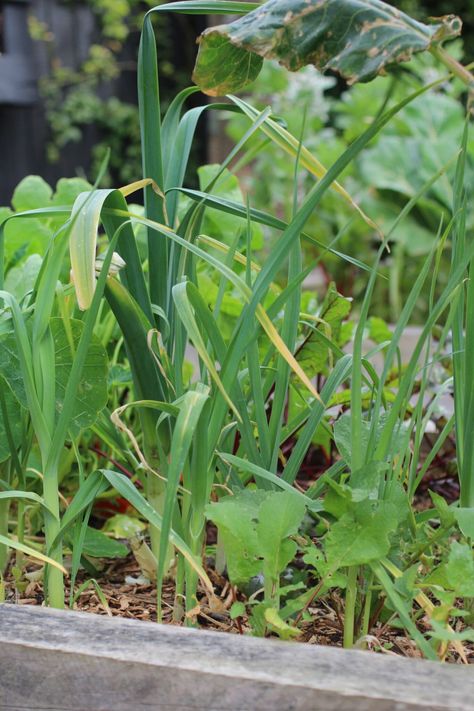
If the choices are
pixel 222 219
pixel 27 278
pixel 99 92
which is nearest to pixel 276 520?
pixel 27 278

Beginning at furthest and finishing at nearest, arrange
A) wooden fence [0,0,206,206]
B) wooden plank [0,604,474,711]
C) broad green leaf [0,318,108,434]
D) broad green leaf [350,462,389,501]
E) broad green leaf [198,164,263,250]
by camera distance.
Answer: wooden fence [0,0,206,206], broad green leaf [198,164,263,250], broad green leaf [0,318,108,434], broad green leaf [350,462,389,501], wooden plank [0,604,474,711]

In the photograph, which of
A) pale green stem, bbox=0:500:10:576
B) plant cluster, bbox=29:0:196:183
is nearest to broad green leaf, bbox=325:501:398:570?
pale green stem, bbox=0:500:10:576

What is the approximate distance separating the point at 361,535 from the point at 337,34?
396mm

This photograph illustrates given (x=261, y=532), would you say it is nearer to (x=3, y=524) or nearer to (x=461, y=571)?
(x=461, y=571)

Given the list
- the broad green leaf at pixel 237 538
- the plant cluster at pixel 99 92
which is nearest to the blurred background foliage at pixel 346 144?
the plant cluster at pixel 99 92

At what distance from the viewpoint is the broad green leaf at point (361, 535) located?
0.65 meters

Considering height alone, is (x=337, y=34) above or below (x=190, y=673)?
above

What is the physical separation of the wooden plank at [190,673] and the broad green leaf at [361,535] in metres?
0.09

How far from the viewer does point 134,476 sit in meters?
0.94

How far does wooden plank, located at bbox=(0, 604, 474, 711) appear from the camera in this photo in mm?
536

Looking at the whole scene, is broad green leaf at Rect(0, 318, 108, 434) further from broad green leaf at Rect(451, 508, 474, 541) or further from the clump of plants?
broad green leaf at Rect(451, 508, 474, 541)

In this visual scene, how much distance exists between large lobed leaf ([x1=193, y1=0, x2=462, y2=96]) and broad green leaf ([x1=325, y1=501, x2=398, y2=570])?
1.11 feet

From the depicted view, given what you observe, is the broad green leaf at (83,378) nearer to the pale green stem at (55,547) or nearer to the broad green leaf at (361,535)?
the pale green stem at (55,547)

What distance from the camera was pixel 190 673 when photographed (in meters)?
0.56
